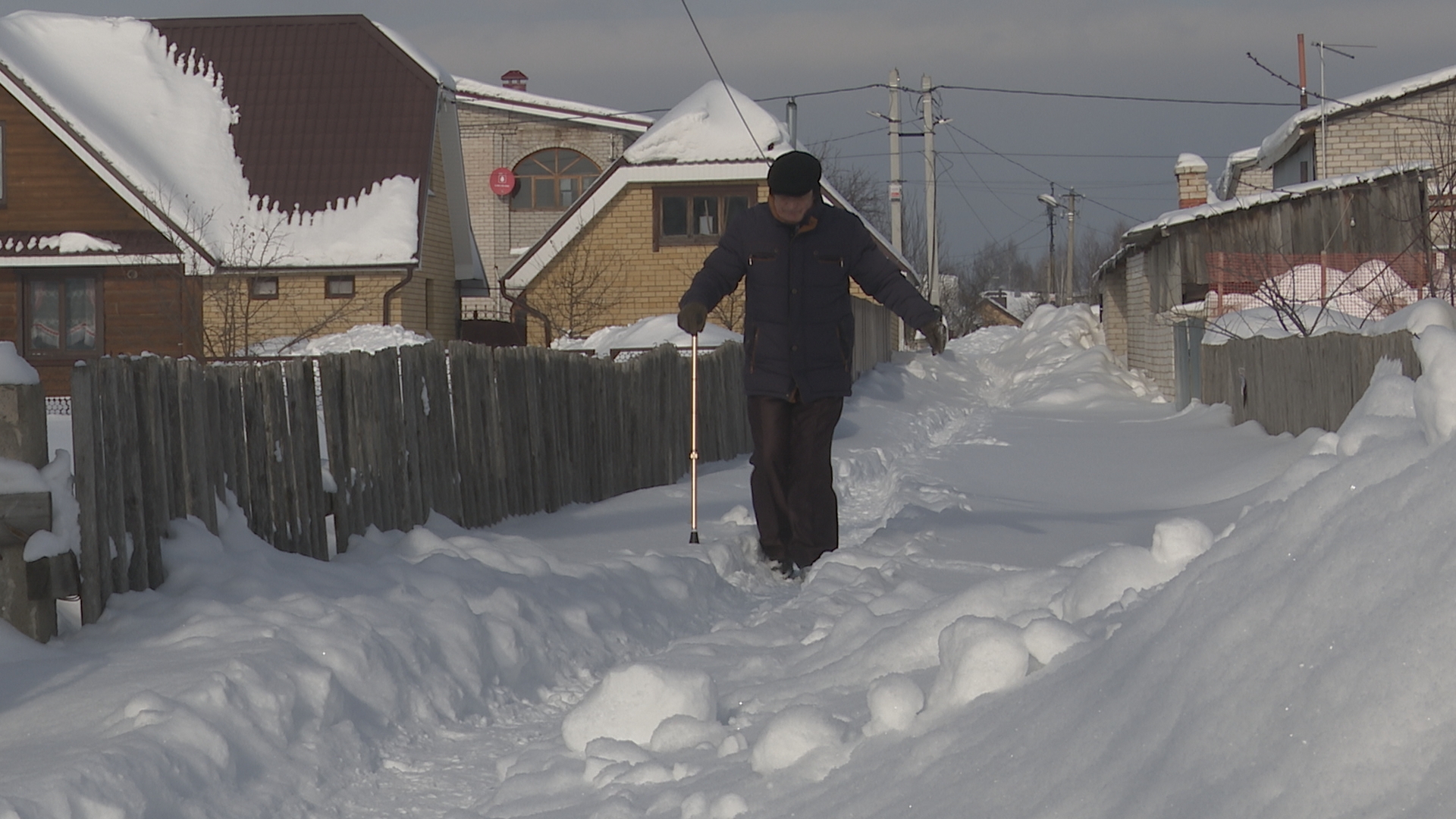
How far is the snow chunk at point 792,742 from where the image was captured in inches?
131

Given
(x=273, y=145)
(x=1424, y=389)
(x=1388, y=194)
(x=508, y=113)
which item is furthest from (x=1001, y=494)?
(x=508, y=113)

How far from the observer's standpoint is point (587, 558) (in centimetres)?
673

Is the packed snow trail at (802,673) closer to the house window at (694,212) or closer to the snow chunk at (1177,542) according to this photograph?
the snow chunk at (1177,542)

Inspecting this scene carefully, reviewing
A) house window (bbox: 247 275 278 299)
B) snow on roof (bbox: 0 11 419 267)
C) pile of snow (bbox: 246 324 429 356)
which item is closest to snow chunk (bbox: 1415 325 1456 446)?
pile of snow (bbox: 246 324 429 356)

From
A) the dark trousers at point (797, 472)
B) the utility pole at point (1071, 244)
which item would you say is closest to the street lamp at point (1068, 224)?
the utility pole at point (1071, 244)

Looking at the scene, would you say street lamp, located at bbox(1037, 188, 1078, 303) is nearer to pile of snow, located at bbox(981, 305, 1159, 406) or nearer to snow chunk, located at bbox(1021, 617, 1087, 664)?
pile of snow, located at bbox(981, 305, 1159, 406)

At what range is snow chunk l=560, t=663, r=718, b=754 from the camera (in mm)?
3963

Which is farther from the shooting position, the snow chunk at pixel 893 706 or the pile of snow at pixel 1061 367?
the pile of snow at pixel 1061 367

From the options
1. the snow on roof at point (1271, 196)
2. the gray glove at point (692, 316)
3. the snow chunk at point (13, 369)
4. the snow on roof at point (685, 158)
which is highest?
the snow on roof at point (685, 158)

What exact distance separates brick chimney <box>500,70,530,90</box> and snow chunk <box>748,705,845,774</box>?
4560 centimetres

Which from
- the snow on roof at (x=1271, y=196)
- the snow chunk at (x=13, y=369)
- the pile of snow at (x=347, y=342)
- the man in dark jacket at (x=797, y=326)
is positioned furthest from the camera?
the pile of snow at (x=347, y=342)

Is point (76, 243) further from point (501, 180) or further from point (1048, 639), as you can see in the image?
point (1048, 639)

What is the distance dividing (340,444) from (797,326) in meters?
2.13

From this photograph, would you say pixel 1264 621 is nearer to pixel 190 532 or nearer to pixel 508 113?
pixel 190 532
